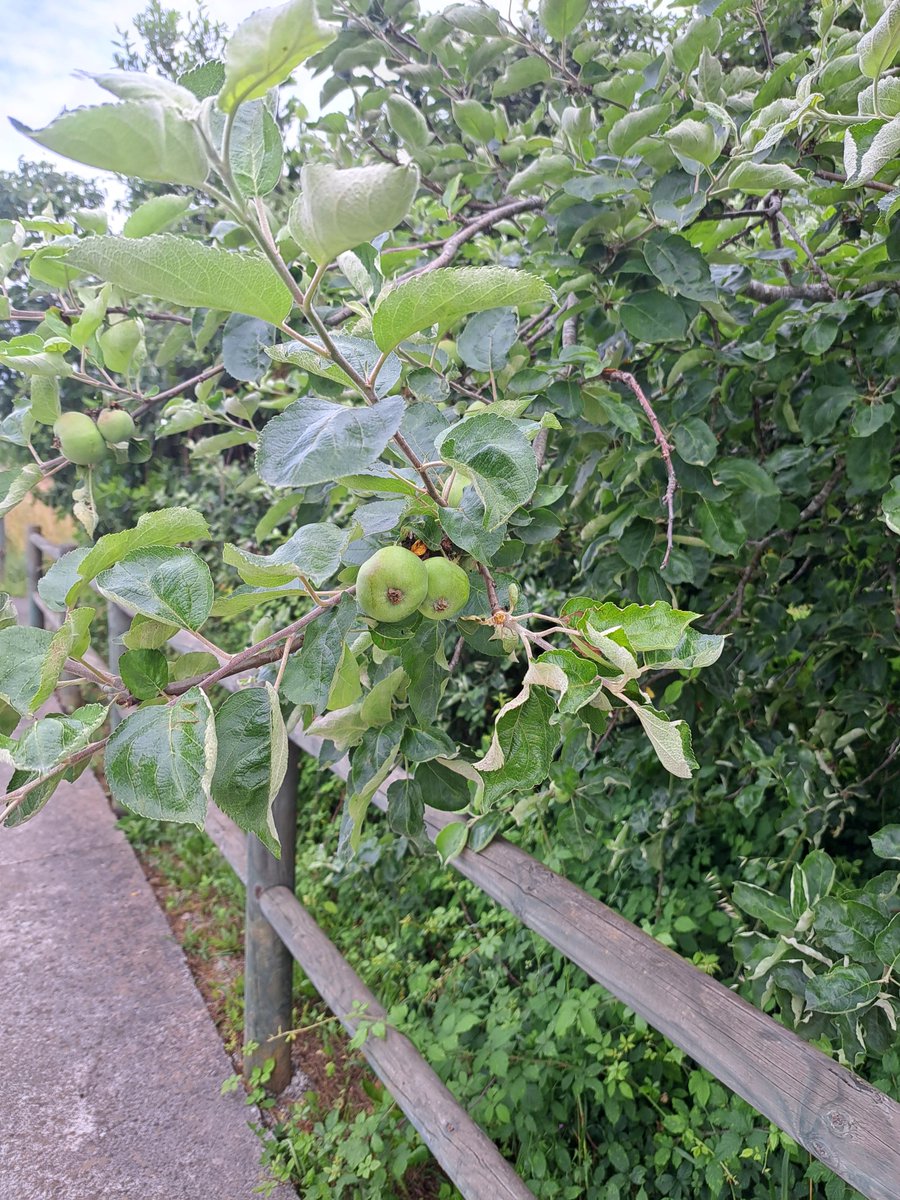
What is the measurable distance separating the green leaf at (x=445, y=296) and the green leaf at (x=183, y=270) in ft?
0.23

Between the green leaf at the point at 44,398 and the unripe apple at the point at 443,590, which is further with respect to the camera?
the green leaf at the point at 44,398

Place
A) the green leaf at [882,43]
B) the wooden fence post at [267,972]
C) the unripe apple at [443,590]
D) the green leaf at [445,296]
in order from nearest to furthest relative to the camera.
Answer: the green leaf at [445,296], the unripe apple at [443,590], the green leaf at [882,43], the wooden fence post at [267,972]

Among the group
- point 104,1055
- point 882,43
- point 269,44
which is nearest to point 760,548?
point 882,43

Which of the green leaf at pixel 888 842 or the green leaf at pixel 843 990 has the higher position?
the green leaf at pixel 888 842

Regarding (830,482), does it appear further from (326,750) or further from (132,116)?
(132,116)

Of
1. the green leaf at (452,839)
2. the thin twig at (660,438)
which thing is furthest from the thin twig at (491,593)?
the green leaf at (452,839)

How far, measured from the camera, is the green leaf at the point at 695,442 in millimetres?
1132

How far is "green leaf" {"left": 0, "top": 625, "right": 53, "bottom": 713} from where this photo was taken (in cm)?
58

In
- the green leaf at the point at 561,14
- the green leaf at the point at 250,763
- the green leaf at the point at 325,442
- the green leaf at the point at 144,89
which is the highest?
the green leaf at the point at 561,14

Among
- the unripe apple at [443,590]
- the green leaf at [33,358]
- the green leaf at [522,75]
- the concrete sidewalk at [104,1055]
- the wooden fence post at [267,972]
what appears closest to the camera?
the unripe apple at [443,590]

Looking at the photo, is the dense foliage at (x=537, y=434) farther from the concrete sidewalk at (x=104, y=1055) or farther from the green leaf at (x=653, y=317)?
the concrete sidewalk at (x=104, y=1055)

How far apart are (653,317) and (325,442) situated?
70 cm

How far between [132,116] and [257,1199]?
2.08m

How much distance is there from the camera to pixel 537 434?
0.88 m
